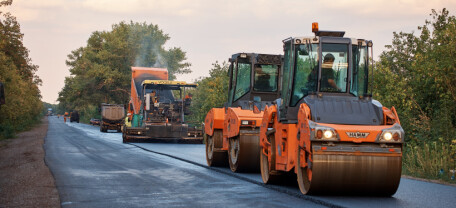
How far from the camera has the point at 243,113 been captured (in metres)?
15.2

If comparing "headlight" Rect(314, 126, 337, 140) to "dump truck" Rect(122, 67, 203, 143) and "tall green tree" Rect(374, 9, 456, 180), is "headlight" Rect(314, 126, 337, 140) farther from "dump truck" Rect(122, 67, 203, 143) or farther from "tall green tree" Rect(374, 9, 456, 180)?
"dump truck" Rect(122, 67, 203, 143)

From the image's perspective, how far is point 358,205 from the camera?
9508mm

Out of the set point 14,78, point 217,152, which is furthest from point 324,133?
point 14,78

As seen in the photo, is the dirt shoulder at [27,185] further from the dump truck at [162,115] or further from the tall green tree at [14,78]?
the tall green tree at [14,78]

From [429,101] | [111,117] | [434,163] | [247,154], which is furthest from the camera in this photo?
[111,117]

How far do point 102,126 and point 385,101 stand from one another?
126ft

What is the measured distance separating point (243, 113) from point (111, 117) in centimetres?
4120

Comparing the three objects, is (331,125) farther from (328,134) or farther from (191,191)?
(191,191)

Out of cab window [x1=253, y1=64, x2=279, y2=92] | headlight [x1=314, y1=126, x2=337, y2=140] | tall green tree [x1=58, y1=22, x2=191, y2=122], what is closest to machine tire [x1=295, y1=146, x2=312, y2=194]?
headlight [x1=314, y1=126, x2=337, y2=140]

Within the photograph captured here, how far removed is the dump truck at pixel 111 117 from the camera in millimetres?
54656

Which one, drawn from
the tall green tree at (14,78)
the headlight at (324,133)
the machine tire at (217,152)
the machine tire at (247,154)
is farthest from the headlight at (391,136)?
the tall green tree at (14,78)

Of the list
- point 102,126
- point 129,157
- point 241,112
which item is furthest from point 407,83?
point 102,126

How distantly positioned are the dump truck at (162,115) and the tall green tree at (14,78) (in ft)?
31.8

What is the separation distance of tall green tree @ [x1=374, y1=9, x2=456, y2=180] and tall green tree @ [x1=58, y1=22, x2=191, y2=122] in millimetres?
52461
